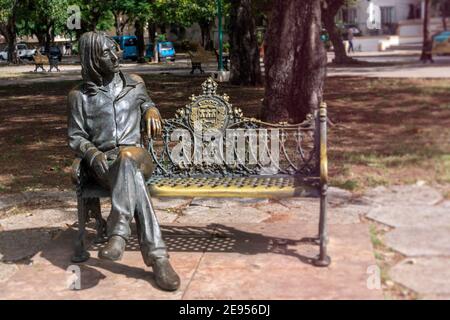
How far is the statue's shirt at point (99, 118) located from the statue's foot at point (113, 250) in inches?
33.6

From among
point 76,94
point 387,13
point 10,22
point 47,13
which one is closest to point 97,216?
point 76,94

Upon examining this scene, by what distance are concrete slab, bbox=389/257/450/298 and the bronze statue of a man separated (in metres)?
1.46

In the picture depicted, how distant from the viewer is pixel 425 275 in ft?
13.5

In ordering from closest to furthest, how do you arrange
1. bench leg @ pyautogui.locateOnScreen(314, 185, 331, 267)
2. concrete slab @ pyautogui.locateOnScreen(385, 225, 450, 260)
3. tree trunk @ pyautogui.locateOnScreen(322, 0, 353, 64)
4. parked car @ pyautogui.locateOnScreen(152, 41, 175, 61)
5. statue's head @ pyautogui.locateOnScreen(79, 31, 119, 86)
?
bench leg @ pyautogui.locateOnScreen(314, 185, 331, 267)
statue's head @ pyautogui.locateOnScreen(79, 31, 119, 86)
concrete slab @ pyautogui.locateOnScreen(385, 225, 450, 260)
tree trunk @ pyautogui.locateOnScreen(322, 0, 353, 64)
parked car @ pyautogui.locateOnScreen(152, 41, 175, 61)

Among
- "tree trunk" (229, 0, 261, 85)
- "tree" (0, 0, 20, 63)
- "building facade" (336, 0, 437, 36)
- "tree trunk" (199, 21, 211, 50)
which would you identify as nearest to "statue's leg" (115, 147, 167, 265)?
"tree trunk" (229, 0, 261, 85)

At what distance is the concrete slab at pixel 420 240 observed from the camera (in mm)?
4594

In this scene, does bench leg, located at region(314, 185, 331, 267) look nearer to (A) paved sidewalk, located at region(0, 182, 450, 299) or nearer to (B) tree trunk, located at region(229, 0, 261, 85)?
(A) paved sidewalk, located at region(0, 182, 450, 299)

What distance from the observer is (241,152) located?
5.02 meters

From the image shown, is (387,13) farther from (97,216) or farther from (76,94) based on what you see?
(76,94)

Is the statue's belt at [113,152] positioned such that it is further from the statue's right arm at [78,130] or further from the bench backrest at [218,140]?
the bench backrest at [218,140]

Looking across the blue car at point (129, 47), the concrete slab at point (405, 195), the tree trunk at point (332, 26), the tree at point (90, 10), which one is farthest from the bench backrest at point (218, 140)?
the blue car at point (129, 47)

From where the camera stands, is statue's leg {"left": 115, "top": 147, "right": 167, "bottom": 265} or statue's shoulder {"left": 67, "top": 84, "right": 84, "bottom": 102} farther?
statue's shoulder {"left": 67, "top": 84, "right": 84, "bottom": 102}

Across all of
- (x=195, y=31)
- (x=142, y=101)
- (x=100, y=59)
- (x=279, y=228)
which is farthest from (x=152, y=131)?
(x=195, y=31)

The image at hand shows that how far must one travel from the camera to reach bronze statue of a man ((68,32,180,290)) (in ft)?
13.5
